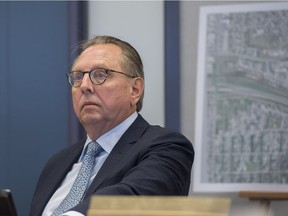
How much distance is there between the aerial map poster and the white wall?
0.19m

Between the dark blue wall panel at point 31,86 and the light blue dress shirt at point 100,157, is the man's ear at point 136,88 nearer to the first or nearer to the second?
the light blue dress shirt at point 100,157

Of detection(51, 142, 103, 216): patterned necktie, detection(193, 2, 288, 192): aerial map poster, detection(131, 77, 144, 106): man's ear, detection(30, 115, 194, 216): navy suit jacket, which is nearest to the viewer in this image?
detection(30, 115, 194, 216): navy suit jacket

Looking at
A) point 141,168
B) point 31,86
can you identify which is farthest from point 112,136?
point 31,86

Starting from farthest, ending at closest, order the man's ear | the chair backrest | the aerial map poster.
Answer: the aerial map poster
the man's ear
the chair backrest

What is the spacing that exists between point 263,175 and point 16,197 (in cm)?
111

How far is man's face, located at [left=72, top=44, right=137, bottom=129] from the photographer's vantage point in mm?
2254

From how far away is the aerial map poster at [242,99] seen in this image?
2926mm

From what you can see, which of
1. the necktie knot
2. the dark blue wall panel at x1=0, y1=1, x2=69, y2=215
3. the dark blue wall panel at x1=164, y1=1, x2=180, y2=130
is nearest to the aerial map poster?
the dark blue wall panel at x1=164, y1=1, x2=180, y2=130

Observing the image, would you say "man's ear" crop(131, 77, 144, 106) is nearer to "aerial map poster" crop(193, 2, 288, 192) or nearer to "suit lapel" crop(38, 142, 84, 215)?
"suit lapel" crop(38, 142, 84, 215)

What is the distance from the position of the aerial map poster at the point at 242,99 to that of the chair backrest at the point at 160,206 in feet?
6.49

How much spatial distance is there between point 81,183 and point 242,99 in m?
1.07

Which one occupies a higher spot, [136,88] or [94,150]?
[136,88]

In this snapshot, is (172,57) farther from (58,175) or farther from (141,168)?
(141,168)

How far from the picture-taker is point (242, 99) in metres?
2.96
